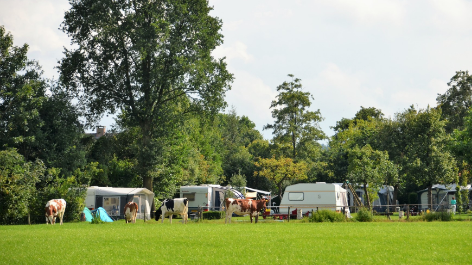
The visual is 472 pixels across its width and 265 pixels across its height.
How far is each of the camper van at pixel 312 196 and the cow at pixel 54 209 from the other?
44.4ft

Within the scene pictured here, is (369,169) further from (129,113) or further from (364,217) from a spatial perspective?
(129,113)

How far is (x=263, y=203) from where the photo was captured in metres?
26.8

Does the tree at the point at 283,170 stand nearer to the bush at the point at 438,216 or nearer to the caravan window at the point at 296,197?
A: the caravan window at the point at 296,197

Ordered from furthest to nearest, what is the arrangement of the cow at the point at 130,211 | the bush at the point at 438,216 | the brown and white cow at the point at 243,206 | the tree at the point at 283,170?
the tree at the point at 283,170 < the cow at the point at 130,211 < the brown and white cow at the point at 243,206 < the bush at the point at 438,216

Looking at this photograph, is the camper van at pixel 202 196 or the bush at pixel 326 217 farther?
the camper van at pixel 202 196

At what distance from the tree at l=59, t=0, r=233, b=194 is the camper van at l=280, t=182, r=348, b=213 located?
7.48m

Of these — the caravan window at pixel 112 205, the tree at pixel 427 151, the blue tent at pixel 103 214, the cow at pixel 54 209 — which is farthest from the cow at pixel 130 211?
the tree at pixel 427 151

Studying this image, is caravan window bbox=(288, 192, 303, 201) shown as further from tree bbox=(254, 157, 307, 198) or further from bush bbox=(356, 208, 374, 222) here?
tree bbox=(254, 157, 307, 198)

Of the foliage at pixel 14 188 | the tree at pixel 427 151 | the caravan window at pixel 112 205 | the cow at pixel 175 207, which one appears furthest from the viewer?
the tree at pixel 427 151

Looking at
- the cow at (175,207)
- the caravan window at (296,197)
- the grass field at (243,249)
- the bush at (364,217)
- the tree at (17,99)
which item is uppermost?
the tree at (17,99)

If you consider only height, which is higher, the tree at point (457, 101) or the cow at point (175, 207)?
the tree at point (457, 101)

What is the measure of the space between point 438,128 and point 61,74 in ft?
91.2

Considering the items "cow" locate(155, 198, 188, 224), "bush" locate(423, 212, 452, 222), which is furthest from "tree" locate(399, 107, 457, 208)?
"cow" locate(155, 198, 188, 224)

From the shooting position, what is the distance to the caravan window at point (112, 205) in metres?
32.8
